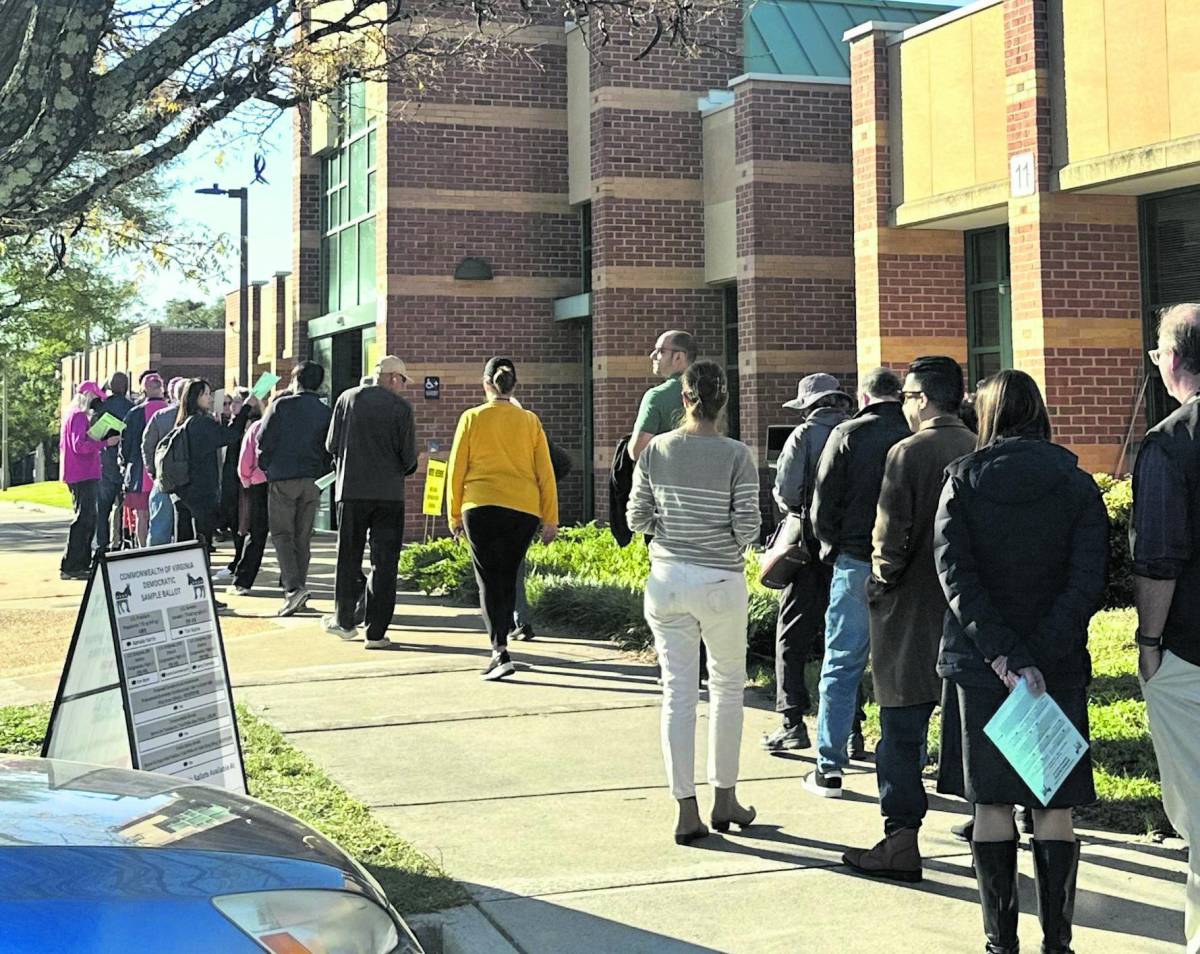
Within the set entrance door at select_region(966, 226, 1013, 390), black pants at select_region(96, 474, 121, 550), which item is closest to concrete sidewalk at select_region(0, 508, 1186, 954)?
black pants at select_region(96, 474, 121, 550)

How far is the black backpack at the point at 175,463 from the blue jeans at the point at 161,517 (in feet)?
2.03

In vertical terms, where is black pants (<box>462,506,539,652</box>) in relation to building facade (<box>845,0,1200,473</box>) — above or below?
below

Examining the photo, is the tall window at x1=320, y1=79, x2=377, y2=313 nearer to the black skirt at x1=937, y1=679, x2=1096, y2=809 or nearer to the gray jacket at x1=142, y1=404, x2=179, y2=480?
the gray jacket at x1=142, y1=404, x2=179, y2=480

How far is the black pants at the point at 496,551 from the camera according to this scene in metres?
9.26

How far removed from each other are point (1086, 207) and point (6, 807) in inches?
477

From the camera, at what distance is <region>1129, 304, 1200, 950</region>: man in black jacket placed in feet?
13.7

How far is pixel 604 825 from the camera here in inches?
238

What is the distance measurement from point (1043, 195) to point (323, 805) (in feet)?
31.5

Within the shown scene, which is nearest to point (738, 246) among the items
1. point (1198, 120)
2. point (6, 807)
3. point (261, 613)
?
point (1198, 120)

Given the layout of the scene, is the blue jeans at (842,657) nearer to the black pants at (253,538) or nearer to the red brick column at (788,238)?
the black pants at (253,538)

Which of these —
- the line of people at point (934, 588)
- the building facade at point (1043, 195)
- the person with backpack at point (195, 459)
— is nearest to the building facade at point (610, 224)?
the building facade at point (1043, 195)

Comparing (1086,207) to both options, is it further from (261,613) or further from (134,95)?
(134,95)

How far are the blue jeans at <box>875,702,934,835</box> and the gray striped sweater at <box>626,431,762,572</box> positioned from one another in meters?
0.96

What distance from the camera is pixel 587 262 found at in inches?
825
